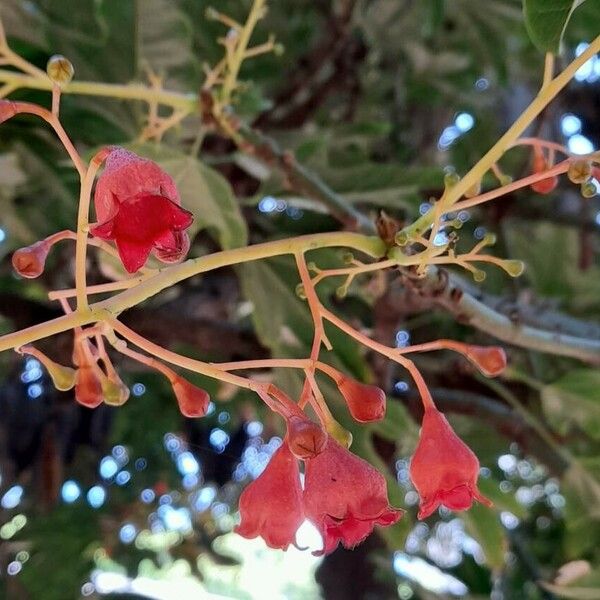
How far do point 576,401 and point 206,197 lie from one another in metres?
0.51

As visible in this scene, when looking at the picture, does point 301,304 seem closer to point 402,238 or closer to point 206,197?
point 206,197

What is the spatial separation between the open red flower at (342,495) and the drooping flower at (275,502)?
14 mm

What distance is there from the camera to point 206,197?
90 cm

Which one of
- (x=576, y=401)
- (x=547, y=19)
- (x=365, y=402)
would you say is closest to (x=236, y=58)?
(x=547, y=19)

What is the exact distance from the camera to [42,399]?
64.3 inches

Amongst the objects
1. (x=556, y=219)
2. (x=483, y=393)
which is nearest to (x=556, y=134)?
(x=556, y=219)

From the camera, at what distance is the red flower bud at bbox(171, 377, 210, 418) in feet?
1.76

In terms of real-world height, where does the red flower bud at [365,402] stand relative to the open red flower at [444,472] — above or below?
above

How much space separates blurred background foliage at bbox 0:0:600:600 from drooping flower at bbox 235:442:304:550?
7 cm

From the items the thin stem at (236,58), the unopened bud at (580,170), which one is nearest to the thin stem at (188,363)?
the unopened bud at (580,170)

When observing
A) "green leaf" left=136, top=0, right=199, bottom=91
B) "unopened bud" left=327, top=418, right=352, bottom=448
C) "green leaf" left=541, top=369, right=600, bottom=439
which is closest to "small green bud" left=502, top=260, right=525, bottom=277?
"unopened bud" left=327, top=418, right=352, bottom=448

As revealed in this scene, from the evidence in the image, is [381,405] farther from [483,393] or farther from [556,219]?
[556,219]

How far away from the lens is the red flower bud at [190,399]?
0.54m

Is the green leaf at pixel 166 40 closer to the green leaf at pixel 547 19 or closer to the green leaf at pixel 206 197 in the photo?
the green leaf at pixel 206 197
